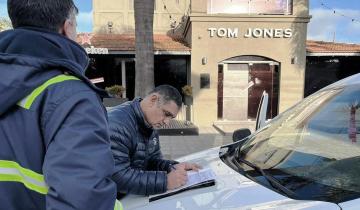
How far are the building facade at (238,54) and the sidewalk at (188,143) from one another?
10.9 feet

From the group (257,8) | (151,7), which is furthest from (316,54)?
(151,7)

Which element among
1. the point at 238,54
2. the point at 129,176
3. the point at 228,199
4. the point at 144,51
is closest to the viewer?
the point at 228,199

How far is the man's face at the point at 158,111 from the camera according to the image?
8.21ft

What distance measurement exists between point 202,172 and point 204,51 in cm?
1256

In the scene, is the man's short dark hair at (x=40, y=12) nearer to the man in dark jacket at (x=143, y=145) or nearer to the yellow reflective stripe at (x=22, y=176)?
the yellow reflective stripe at (x=22, y=176)

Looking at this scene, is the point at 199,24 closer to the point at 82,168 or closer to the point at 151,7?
the point at 151,7

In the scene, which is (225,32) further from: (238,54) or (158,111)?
(158,111)

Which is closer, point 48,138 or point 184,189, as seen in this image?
point 48,138

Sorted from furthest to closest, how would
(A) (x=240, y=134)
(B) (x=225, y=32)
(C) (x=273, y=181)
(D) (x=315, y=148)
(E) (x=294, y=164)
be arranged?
(B) (x=225, y=32), (A) (x=240, y=134), (D) (x=315, y=148), (E) (x=294, y=164), (C) (x=273, y=181)

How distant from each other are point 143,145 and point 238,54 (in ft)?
41.1

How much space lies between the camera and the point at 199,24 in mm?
14461

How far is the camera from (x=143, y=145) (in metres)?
2.53

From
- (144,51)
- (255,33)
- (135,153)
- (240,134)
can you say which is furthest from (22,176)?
(255,33)

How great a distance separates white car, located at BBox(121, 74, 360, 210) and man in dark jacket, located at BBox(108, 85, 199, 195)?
0.11 meters
